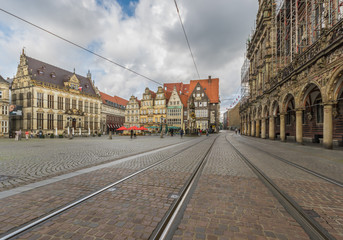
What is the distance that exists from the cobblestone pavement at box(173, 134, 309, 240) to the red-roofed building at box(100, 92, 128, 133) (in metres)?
57.6

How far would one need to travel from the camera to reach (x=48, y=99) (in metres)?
36.7

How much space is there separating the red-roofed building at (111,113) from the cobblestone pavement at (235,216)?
189ft

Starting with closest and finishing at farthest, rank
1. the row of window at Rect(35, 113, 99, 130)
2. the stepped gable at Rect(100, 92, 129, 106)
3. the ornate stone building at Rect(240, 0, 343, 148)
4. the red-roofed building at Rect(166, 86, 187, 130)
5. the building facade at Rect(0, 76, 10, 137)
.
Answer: the ornate stone building at Rect(240, 0, 343, 148)
the building facade at Rect(0, 76, 10, 137)
the row of window at Rect(35, 113, 99, 130)
the red-roofed building at Rect(166, 86, 187, 130)
the stepped gable at Rect(100, 92, 129, 106)

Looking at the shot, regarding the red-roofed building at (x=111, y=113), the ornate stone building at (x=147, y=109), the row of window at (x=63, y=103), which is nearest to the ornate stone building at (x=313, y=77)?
the ornate stone building at (x=147, y=109)

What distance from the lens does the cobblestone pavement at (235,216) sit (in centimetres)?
217

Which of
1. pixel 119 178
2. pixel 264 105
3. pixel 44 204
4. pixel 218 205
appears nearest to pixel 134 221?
pixel 218 205

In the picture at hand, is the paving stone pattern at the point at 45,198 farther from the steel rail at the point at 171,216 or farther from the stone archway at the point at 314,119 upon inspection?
the stone archway at the point at 314,119

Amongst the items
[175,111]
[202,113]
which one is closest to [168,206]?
[175,111]

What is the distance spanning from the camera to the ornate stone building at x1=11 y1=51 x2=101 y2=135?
34.5 metres

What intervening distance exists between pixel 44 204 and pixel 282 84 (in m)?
21.5

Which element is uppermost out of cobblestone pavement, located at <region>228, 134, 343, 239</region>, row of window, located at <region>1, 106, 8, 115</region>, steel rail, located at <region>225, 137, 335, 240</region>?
row of window, located at <region>1, 106, 8, 115</region>

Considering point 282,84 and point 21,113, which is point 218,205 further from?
point 21,113

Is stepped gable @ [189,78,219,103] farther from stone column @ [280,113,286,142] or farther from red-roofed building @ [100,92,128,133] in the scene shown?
stone column @ [280,113,286,142]

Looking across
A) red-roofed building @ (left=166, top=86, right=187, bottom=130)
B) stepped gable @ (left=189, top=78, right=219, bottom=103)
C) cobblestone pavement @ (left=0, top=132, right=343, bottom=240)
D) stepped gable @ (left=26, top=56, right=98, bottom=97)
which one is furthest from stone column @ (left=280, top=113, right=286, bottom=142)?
stepped gable @ (left=26, top=56, right=98, bottom=97)
